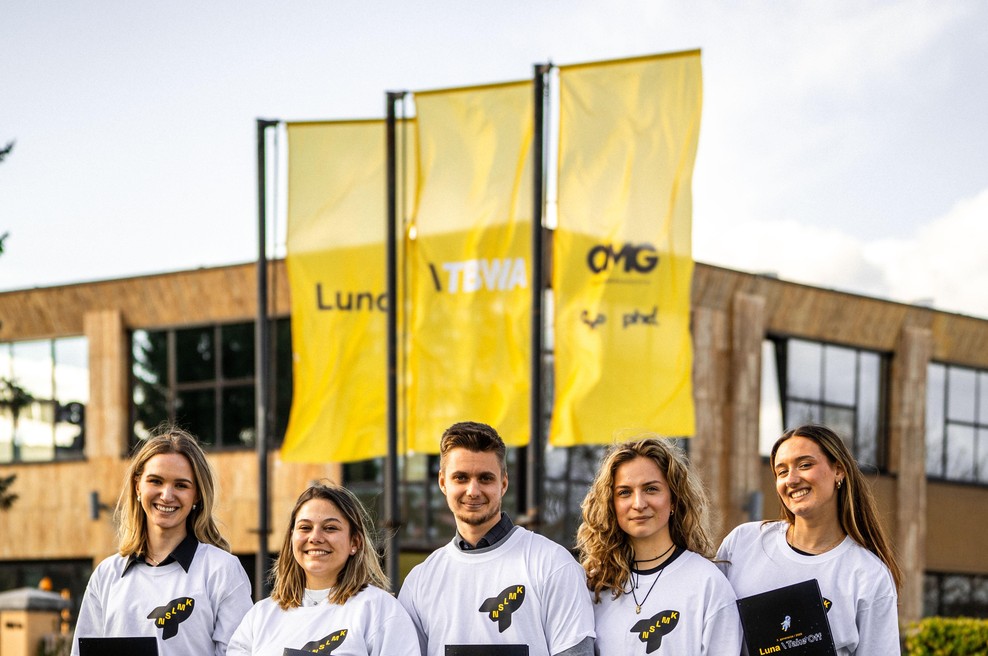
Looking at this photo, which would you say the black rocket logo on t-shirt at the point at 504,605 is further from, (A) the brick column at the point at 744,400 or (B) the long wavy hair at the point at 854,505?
(A) the brick column at the point at 744,400

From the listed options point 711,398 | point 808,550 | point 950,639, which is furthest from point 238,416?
point 808,550

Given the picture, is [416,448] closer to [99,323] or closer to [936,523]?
[99,323]

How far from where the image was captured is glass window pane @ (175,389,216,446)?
2380 centimetres

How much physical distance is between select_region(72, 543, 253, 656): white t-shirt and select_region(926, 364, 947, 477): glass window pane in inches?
983

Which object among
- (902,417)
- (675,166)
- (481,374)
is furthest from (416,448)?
(902,417)

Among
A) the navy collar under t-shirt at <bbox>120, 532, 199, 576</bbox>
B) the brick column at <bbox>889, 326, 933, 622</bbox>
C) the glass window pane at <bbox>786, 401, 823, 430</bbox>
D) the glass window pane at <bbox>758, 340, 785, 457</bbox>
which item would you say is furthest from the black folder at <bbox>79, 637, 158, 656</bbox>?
the brick column at <bbox>889, 326, 933, 622</bbox>

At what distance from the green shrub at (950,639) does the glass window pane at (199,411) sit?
1374 cm

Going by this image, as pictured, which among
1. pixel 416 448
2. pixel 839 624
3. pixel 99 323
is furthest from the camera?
pixel 99 323

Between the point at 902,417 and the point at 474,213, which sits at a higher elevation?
the point at 474,213

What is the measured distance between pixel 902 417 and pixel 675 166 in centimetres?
1633

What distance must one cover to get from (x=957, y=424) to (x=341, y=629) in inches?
1042

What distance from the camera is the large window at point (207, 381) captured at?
2323 centimetres

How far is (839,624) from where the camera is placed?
477 cm

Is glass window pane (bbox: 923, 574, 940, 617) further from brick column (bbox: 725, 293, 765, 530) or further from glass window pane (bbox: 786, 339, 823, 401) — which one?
brick column (bbox: 725, 293, 765, 530)
